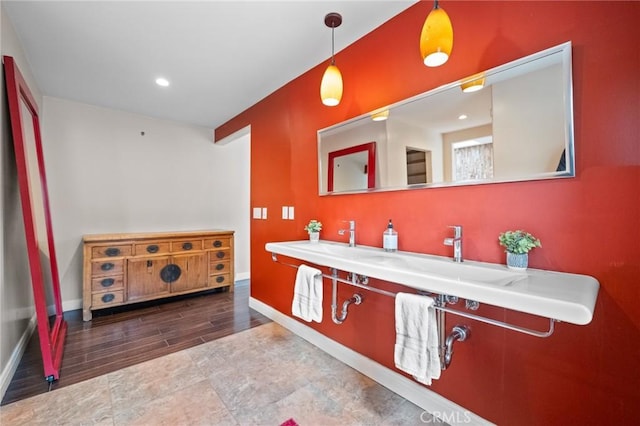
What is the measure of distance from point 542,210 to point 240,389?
6.29 ft

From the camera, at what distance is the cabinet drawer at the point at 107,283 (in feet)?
9.21

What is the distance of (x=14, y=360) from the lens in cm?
188

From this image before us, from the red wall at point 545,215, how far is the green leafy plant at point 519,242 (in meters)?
0.06

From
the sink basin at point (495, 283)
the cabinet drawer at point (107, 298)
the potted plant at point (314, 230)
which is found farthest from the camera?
the cabinet drawer at point (107, 298)

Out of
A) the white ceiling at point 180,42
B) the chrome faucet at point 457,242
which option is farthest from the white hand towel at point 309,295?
the white ceiling at point 180,42

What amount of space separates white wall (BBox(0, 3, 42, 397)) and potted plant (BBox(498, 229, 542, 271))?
2775 millimetres

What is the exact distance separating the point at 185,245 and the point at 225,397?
7.17 feet

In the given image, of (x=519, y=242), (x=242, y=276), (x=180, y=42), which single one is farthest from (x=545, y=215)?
(x=242, y=276)

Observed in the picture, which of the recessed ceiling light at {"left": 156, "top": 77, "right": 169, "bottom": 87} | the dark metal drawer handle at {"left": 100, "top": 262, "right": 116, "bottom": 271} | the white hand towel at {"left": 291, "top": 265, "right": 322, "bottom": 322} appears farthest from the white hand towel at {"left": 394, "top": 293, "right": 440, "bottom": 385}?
the dark metal drawer handle at {"left": 100, "top": 262, "right": 116, "bottom": 271}

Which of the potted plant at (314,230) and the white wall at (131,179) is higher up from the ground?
the white wall at (131,179)

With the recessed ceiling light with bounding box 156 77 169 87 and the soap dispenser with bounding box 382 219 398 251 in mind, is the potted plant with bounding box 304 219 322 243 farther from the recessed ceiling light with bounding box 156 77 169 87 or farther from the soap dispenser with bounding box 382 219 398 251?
the recessed ceiling light with bounding box 156 77 169 87

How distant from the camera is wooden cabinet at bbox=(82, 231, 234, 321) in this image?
2.82 metres

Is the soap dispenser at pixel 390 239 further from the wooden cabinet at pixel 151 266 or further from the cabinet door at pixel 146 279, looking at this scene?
the cabinet door at pixel 146 279

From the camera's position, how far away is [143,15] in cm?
174
